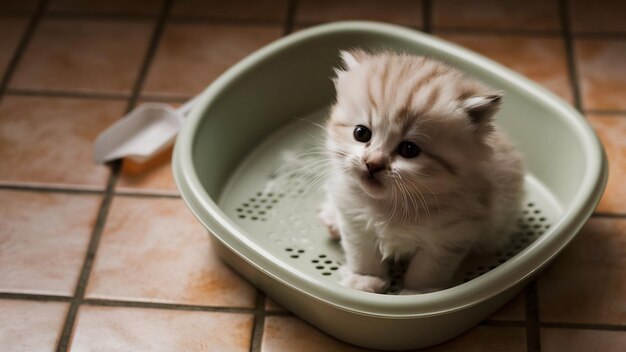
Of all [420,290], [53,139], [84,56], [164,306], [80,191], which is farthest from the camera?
[84,56]

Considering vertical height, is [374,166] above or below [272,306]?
above

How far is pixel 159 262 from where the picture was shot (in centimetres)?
166

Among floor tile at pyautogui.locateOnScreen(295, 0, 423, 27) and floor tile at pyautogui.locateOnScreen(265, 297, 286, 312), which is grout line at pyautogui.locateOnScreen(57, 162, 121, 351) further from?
floor tile at pyautogui.locateOnScreen(295, 0, 423, 27)

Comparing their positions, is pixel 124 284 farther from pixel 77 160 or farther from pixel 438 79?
pixel 438 79

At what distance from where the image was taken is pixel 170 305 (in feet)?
5.18

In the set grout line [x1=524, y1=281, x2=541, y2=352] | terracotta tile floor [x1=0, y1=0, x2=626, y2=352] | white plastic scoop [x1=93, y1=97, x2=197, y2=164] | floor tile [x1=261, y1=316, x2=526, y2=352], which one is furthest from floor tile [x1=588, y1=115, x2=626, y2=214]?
white plastic scoop [x1=93, y1=97, x2=197, y2=164]

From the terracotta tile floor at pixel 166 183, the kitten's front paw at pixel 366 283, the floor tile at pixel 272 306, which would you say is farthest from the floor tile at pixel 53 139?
the kitten's front paw at pixel 366 283

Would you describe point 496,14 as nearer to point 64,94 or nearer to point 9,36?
→ point 64,94

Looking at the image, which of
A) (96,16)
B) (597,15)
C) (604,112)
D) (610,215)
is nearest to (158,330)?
(610,215)

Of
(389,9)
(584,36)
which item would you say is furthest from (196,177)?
(584,36)

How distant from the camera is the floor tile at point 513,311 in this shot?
1542 millimetres

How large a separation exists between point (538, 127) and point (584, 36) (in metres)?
0.55

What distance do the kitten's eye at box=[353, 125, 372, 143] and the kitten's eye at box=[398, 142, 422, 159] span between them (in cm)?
6

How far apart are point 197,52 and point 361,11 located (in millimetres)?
497
